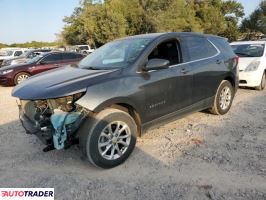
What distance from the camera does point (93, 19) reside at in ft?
128

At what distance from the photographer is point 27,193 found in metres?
3.37

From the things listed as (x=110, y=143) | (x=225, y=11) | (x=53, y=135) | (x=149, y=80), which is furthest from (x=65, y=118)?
(x=225, y=11)

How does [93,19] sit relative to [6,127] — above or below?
above

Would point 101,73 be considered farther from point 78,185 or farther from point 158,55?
point 78,185

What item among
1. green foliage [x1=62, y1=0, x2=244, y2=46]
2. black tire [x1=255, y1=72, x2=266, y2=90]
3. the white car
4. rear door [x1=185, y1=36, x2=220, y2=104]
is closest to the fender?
rear door [x1=185, y1=36, x2=220, y2=104]

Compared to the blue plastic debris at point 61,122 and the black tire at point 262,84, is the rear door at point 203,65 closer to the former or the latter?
the blue plastic debris at point 61,122

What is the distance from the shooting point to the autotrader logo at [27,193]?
3281 millimetres

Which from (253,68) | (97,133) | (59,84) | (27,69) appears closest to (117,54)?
(59,84)

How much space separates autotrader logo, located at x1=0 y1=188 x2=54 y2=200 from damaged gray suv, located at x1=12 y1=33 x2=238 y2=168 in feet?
1.77

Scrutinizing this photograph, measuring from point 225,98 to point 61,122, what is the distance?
371cm

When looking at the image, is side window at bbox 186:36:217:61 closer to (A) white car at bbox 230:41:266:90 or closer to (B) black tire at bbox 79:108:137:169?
(B) black tire at bbox 79:108:137:169

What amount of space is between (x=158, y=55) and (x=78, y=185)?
2.29m

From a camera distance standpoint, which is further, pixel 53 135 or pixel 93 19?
pixel 93 19

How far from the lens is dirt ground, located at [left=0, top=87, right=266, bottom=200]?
11.0 ft
